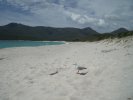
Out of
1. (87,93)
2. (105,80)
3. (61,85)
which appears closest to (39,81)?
(61,85)

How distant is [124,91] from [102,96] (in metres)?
0.52

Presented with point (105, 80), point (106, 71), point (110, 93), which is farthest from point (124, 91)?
point (106, 71)

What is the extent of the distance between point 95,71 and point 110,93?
170 cm

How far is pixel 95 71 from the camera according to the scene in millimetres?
4711

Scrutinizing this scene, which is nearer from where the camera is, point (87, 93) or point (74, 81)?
point (87, 93)

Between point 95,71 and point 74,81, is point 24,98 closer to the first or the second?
point 74,81

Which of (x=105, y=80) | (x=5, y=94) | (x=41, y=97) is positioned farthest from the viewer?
(x=105, y=80)

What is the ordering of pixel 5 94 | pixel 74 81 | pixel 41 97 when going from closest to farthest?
pixel 41 97
pixel 5 94
pixel 74 81

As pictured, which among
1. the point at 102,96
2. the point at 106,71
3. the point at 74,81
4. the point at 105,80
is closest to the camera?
the point at 102,96

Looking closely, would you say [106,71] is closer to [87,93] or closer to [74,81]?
[74,81]

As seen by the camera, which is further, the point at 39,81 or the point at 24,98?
the point at 39,81

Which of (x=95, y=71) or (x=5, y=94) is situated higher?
(x=95, y=71)

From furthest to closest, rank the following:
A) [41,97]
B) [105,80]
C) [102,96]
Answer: [105,80], [41,97], [102,96]

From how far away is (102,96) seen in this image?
2.94 metres
